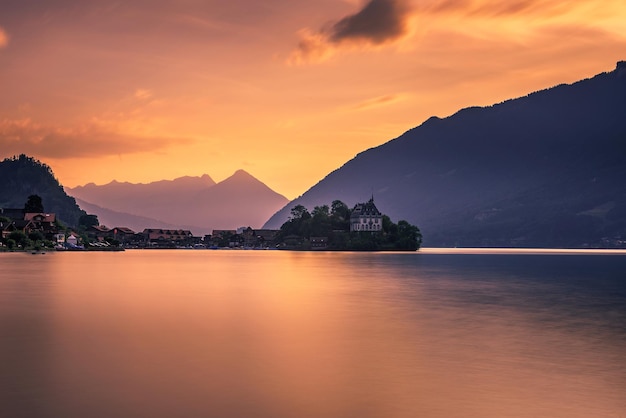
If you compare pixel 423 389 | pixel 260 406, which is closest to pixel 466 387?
pixel 423 389

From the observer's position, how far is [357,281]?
309 feet

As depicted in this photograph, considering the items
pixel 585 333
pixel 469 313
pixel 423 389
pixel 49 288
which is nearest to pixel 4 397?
pixel 423 389

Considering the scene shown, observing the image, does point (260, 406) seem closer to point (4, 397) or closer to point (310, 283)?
point (4, 397)

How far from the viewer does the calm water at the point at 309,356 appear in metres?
24.3

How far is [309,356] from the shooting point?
34906 mm

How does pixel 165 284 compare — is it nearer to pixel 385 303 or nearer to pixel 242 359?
pixel 385 303

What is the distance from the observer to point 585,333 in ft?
140

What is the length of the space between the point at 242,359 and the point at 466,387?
38.6 feet

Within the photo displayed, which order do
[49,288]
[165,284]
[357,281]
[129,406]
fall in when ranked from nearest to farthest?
[129,406] < [49,288] < [165,284] < [357,281]

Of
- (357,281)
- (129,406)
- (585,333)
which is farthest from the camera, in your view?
(357,281)

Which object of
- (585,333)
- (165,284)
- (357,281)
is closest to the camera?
(585,333)

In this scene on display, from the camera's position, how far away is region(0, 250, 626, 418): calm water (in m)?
24.3

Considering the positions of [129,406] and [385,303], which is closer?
[129,406]

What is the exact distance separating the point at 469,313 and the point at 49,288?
154 ft
